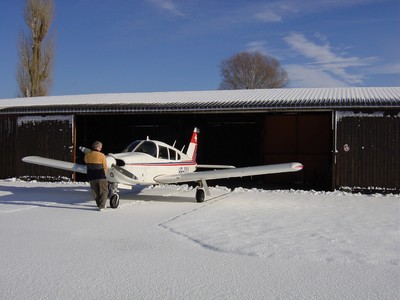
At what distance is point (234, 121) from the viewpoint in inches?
907

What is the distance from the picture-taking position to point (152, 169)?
11.5 m

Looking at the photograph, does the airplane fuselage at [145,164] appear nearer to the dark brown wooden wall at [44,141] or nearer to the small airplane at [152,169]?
the small airplane at [152,169]

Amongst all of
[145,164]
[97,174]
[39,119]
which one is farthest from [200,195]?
[39,119]

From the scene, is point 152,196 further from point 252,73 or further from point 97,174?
point 252,73

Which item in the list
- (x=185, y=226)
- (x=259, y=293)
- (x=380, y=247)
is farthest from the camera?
(x=185, y=226)

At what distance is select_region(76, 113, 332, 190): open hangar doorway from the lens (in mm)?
21062

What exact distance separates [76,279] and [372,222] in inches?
247

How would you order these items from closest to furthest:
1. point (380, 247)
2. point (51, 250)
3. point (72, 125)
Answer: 1. point (51, 250)
2. point (380, 247)
3. point (72, 125)

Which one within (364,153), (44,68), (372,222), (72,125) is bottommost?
(372,222)

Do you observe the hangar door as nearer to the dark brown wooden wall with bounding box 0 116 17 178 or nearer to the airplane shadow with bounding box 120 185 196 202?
the airplane shadow with bounding box 120 185 196 202

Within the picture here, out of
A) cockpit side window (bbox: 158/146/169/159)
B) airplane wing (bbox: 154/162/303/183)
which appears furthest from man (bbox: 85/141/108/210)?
cockpit side window (bbox: 158/146/169/159)

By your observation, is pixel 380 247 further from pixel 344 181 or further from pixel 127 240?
pixel 344 181

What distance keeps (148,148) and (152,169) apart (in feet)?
2.18

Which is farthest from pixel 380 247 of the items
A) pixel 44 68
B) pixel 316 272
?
pixel 44 68
